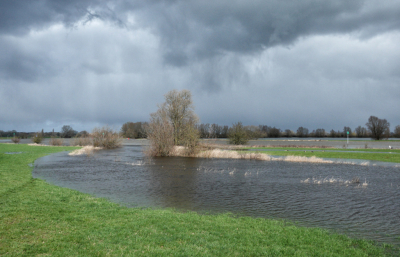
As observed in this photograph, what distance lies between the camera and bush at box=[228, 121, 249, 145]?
6134cm

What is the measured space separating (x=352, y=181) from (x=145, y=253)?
17455 millimetres

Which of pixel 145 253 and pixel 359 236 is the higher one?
pixel 145 253

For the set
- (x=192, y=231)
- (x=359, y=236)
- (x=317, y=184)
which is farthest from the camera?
(x=317, y=184)

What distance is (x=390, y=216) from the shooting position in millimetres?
11047

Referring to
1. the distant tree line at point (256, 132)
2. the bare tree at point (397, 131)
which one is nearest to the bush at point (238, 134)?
the distant tree line at point (256, 132)

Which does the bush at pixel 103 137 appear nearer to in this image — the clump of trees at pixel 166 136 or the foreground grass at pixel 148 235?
the clump of trees at pixel 166 136

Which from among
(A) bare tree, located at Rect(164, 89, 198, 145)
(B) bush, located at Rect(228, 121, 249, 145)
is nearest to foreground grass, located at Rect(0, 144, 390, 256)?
(A) bare tree, located at Rect(164, 89, 198, 145)

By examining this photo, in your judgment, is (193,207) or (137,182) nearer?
(193,207)

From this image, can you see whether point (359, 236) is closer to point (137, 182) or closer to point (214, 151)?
point (137, 182)

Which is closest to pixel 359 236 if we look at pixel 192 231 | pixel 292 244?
pixel 292 244

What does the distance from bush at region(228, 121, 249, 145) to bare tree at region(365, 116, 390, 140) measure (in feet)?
227

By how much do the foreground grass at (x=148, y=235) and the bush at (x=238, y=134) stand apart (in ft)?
171

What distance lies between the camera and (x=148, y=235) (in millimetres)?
7504

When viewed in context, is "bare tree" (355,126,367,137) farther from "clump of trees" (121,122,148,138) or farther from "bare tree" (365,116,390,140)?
"clump of trees" (121,122,148,138)
